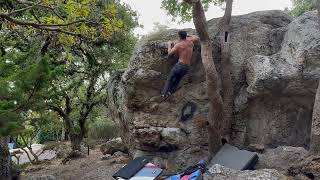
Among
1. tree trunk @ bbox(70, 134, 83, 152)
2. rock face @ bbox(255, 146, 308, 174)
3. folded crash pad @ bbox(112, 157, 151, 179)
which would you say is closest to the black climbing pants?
folded crash pad @ bbox(112, 157, 151, 179)

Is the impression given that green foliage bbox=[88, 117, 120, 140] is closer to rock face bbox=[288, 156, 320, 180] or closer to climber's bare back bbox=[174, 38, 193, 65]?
climber's bare back bbox=[174, 38, 193, 65]

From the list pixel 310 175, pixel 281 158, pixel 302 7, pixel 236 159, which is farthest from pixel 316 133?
pixel 302 7

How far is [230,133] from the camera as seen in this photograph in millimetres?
10234

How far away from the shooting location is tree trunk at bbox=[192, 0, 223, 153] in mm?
8875

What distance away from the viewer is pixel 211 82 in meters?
8.98

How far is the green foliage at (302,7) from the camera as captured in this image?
55.6 ft

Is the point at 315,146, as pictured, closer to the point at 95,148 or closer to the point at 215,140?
the point at 215,140

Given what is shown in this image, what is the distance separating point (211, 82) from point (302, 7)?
10627 mm

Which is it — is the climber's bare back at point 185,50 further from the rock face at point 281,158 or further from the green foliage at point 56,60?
the rock face at point 281,158

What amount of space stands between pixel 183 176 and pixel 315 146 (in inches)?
106

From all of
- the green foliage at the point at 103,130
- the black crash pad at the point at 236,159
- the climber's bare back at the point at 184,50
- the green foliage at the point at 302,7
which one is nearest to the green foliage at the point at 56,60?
the green foliage at the point at 103,130

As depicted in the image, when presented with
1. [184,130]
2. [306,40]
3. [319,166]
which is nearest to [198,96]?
[184,130]

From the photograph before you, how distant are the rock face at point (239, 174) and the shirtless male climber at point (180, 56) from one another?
272 centimetres

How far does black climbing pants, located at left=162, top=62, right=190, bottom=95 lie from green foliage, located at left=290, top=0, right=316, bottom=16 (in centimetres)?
993
